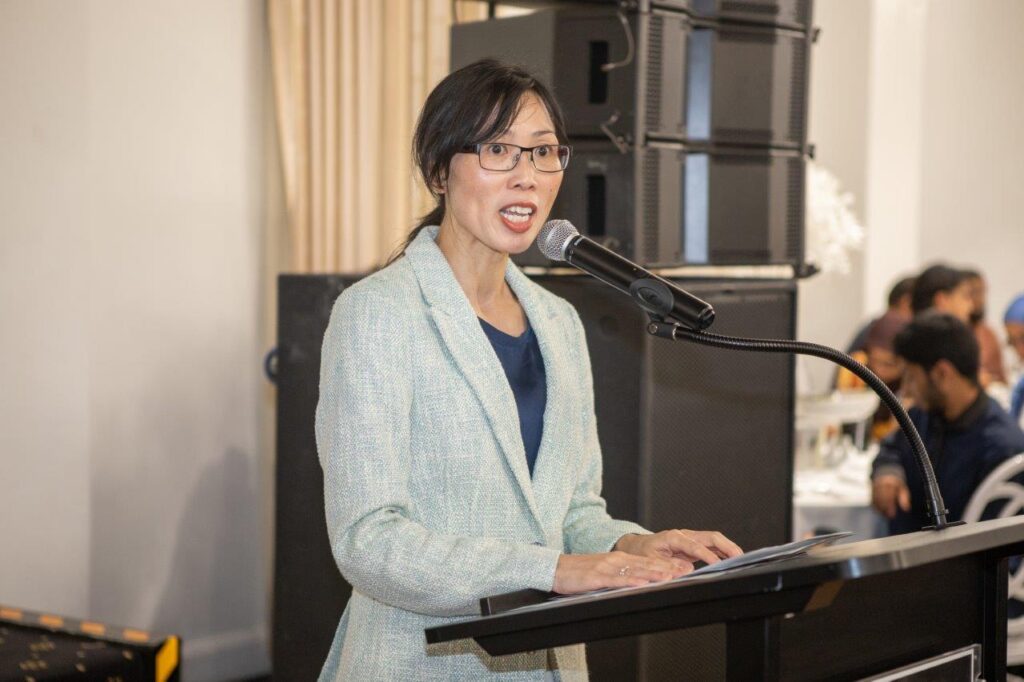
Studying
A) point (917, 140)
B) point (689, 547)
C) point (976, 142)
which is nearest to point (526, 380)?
point (689, 547)

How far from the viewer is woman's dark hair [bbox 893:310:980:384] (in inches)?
130

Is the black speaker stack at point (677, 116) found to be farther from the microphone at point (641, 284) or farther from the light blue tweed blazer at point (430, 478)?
the microphone at point (641, 284)

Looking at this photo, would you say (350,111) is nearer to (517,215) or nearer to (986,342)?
(517,215)

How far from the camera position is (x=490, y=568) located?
1403mm

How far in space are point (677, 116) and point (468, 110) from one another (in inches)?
45.2

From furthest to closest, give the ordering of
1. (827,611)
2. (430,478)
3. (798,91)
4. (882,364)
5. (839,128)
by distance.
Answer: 1. (839,128)
2. (882,364)
3. (798,91)
4. (430,478)
5. (827,611)

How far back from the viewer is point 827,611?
130 centimetres

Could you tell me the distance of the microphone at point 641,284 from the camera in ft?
4.46

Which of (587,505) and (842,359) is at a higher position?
(842,359)

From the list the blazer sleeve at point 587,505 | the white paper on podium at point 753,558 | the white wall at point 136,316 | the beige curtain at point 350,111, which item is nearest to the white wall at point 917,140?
the beige curtain at point 350,111

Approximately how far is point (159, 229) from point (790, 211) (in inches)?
71.8

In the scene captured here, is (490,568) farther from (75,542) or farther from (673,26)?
(75,542)

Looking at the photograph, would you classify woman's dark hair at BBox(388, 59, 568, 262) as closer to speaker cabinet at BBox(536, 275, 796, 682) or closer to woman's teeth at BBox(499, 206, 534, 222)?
woman's teeth at BBox(499, 206, 534, 222)

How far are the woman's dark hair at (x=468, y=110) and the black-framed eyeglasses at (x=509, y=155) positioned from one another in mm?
11
